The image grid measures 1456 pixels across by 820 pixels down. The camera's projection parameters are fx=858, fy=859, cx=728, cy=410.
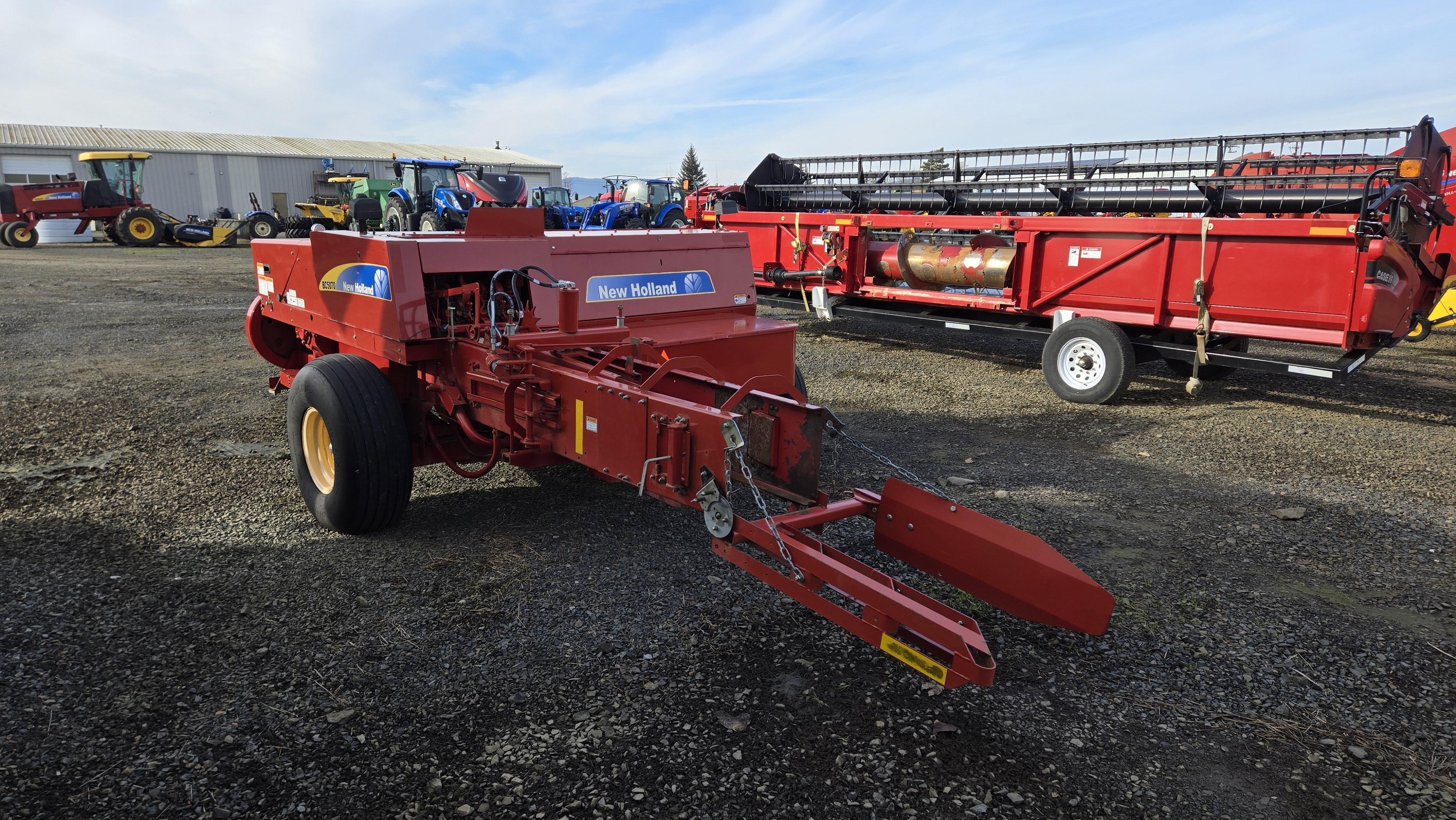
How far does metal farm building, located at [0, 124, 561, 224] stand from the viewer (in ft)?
116

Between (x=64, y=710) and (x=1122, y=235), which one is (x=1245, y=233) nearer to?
(x=1122, y=235)

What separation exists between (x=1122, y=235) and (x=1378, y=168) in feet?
5.83

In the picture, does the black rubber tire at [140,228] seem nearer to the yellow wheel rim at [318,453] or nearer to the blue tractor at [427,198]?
the blue tractor at [427,198]

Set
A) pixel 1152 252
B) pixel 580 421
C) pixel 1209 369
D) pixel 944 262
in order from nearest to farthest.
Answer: pixel 580 421, pixel 1152 252, pixel 1209 369, pixel 944 262

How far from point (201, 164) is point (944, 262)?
3990 centimetres

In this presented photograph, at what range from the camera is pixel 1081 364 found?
7395 millimetres

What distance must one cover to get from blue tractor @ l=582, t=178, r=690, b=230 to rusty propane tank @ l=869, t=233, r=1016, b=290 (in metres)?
9.06

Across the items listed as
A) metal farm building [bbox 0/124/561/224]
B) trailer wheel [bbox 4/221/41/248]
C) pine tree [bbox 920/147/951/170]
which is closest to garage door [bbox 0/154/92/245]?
metal farm building [bbox 0/124/561/224]

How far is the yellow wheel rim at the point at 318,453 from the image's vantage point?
4.18 meters

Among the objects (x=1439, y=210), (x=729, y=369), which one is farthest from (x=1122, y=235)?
(x=729, y=369)

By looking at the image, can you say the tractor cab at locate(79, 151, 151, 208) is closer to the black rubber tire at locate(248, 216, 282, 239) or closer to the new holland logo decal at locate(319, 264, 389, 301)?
the black rubber tire at locate(248, 216, 282, 239)

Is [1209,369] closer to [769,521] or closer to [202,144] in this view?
[769,521]

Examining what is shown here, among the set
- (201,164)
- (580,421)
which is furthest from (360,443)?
(201,164)

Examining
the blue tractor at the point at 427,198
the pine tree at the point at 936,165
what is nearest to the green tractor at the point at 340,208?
the blue tractor at the point at 427,198
